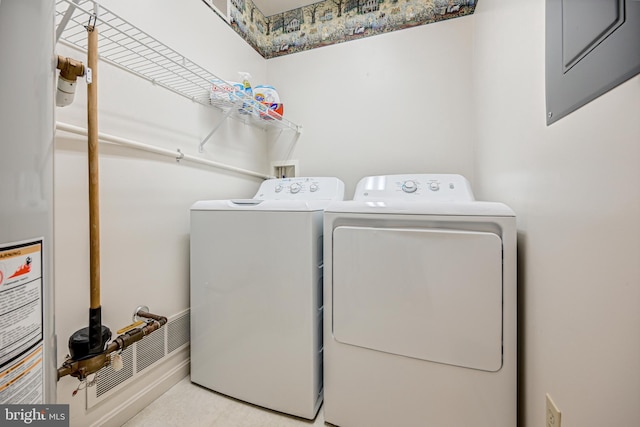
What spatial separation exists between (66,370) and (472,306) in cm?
136

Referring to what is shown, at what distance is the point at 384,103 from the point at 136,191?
1.69 metres

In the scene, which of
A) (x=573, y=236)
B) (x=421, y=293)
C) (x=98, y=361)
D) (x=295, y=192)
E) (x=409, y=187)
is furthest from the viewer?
(x=295, y=192)

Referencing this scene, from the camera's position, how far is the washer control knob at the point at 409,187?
150cm

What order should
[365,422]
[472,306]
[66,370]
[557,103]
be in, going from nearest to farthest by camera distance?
[557,103]
[66,370]
[472,306]
[365,422]

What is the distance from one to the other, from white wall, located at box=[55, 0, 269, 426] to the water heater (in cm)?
62

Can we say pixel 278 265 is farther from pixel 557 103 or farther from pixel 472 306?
pixel 557 103

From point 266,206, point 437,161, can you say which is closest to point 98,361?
point 266,206

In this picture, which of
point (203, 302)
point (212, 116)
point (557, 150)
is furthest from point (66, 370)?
point (557, 150)

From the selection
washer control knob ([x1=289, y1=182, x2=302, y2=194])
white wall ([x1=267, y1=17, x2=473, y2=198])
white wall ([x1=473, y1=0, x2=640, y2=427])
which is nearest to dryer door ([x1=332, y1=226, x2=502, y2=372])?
white wall ([x1=473, y1=0, x2=640, y2=427])

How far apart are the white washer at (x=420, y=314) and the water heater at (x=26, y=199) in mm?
874

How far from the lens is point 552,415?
2.37 ft

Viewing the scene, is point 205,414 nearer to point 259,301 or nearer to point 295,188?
point 259,301

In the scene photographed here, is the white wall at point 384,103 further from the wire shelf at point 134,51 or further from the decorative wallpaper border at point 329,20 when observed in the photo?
the wire shelf at point 134,51

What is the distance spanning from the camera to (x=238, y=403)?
1.31 meters
